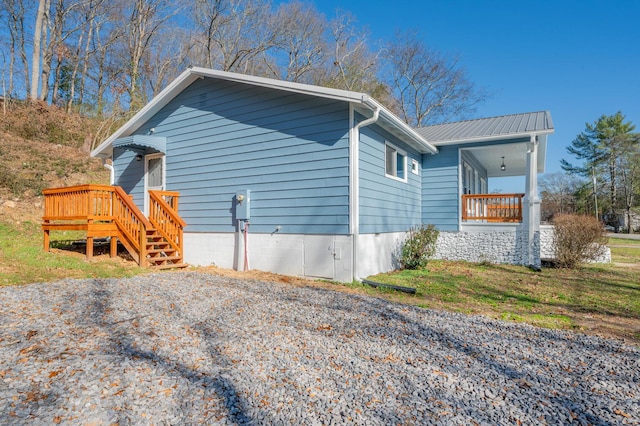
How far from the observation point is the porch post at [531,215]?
9250mm

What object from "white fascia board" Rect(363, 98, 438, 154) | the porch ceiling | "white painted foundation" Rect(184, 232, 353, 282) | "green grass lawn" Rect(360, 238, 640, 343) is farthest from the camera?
the porch ceiling

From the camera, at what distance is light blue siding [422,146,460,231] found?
10.3 m

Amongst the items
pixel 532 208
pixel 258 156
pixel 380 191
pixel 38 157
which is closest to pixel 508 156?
pixel 532 208

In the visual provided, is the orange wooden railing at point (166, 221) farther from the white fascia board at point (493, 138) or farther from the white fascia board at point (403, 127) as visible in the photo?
the white fascia board at point (493, 138)

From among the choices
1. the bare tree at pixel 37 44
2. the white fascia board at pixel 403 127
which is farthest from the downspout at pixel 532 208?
the bare tree at pixel 37 44

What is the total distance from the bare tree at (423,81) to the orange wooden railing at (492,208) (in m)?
15.2

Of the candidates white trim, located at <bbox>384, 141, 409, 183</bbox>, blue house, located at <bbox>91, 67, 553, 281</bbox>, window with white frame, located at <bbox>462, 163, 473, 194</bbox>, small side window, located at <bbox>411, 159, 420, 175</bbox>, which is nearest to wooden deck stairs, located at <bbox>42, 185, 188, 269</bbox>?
blue house, located at <bbox>91, 67, 553, 281</bbox>

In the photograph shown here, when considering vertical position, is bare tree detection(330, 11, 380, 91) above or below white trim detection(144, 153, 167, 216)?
above

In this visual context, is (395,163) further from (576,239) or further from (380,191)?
(576,239)

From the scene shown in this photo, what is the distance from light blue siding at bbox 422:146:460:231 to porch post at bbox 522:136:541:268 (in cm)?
169

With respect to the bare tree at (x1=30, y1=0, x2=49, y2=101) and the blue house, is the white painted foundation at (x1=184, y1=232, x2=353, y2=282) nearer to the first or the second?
the blue house

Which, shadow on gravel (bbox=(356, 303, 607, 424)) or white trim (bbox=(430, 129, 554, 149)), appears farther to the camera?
white trim (bbox=(430, 129, 554, 149))

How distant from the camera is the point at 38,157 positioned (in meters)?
14.2

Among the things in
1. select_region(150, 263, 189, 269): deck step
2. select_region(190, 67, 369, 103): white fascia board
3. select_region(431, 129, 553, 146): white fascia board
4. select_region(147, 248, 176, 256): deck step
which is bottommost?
select_region(150, 263, 189, 269): deck step
